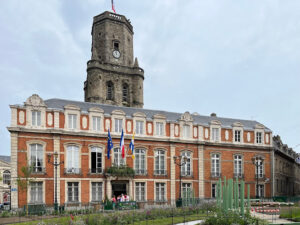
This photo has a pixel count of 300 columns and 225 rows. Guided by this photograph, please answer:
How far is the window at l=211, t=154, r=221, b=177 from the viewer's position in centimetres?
4228

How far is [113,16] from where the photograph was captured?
57812 mm

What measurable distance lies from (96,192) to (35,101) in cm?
1151

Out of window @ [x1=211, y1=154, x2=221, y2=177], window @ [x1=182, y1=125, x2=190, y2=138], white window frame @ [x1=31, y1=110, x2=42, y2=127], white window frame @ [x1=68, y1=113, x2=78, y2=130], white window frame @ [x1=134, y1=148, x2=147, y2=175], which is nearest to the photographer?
white window frame @ [x1=31, y1=110, x2=42, y2=127]

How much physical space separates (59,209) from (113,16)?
122 feet

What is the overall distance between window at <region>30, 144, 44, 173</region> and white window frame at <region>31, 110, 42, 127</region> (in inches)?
83.9

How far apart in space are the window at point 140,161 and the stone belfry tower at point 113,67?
56.8ft

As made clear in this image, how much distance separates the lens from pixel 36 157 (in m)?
34.1

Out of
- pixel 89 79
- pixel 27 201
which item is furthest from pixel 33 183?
pixel 89 79

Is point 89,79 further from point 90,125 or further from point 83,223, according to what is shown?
point 83,223

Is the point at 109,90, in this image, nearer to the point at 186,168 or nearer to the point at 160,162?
the point at 160,162

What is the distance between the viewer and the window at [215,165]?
4228 cm

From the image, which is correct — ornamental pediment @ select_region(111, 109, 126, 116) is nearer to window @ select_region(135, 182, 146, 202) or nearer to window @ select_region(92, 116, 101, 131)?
window @ select_region(92, 116, 101, 131)

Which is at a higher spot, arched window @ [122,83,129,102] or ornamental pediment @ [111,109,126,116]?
arched window @ [122,83,129,102]

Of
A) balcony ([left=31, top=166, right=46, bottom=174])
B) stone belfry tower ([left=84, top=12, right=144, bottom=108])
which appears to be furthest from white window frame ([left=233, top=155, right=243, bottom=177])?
balcony ([left=31, top=166, right=46, bottom=174])
